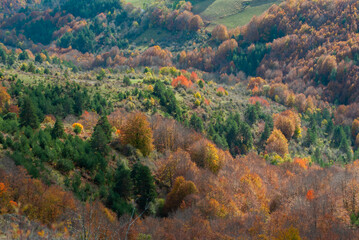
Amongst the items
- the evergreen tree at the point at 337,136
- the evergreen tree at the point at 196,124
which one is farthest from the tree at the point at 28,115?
the evergreen tree at the point at 337,136

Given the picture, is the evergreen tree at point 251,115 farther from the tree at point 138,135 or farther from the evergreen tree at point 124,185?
the evergreen tree at point 124,185

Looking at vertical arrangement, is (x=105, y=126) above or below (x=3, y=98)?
below

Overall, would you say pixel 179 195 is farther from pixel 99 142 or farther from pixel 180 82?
pixel 180 82

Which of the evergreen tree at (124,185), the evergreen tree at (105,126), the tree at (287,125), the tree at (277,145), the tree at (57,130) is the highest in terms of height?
the tree at (57,130)

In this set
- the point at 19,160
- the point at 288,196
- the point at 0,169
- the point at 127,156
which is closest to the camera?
the point at 0,169

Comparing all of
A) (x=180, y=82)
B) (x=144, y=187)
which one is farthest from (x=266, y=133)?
(x=144, y=187)

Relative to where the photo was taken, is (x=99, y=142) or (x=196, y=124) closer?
(x=99, y=142)

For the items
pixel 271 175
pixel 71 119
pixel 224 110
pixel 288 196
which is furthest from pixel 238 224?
pixel 224 110

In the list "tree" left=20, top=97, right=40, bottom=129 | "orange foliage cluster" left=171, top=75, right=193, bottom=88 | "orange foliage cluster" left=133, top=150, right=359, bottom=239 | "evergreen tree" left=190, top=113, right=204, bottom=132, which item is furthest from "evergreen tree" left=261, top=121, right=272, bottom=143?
"tree" left=20, top=97, right=40, bottom=129

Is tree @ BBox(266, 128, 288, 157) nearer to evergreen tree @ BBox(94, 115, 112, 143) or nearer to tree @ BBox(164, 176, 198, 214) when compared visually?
tree @ BBox(164, 176, 198, 214)

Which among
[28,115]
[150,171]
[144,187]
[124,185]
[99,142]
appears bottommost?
[150,171]

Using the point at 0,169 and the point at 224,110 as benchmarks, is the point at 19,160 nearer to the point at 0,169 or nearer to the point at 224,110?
the point at 0,169
